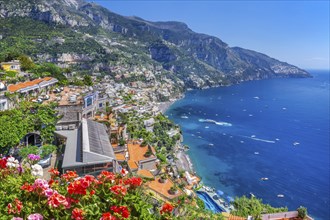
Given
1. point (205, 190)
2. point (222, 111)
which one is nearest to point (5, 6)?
point (222, 111)

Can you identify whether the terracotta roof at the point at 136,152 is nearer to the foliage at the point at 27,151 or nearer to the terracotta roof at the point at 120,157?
the terracotta roof at the point at 120,157

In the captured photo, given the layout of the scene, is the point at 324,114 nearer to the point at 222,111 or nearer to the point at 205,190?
the point at 222,111

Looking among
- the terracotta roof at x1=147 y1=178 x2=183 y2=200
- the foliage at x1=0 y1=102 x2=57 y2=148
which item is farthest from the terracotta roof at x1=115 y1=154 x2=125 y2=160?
the foliage at x1=0 y1=102 x2=57 y2=148

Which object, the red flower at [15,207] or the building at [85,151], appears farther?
the building at [85,151]

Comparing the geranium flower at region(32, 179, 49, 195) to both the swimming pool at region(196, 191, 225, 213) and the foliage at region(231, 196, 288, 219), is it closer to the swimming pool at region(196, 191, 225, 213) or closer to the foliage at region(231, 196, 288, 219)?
the foliage at region(231, 196, 288, 219)

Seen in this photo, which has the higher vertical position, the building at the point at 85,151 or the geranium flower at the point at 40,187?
the geranium flower at the point at 40,187

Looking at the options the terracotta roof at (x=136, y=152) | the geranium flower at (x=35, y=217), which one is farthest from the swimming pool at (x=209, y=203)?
the geranium flower at (x=35, y=217)

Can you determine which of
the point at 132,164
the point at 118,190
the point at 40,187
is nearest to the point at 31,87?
the point at 132,164
